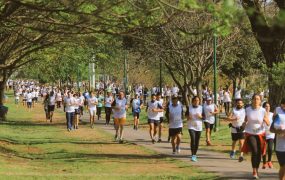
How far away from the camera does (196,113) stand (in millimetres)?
16266

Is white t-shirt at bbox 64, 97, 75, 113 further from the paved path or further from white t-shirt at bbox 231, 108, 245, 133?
white t-shirt at bbox 231, 108, 245, 133

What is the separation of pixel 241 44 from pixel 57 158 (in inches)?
650

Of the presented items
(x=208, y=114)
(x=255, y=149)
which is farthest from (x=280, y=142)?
(x=208, y=114)

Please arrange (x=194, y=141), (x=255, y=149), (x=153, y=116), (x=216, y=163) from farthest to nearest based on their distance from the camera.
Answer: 1. (x=153, y=116)
2. (x=194, y=141)
3. (x=216, y=163)
4. (x=255, y=149)

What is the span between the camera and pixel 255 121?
13000mm

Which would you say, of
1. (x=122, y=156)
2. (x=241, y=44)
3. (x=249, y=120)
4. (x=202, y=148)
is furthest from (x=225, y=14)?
(x=241, y=44)

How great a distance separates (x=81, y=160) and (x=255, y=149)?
548 centimetres

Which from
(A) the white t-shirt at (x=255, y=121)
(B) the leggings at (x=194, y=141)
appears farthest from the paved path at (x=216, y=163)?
(A) the white t-shirt at (x=255, y=121)

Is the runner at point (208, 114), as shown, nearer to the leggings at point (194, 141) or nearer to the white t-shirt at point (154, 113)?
the white t-shirt at point (154, 113)

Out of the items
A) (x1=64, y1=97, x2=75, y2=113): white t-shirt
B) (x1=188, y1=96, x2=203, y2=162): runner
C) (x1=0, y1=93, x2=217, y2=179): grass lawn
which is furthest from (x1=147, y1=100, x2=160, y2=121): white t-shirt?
(x1=64, y1=97, x2=75, y2=113): white t-shirt

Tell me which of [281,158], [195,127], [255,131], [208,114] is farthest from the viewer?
[208,114]

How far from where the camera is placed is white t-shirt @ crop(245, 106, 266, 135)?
42.5 feet

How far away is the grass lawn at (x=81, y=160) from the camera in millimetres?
13523

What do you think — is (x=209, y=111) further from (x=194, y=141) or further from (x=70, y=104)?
(x=70, y=104)
